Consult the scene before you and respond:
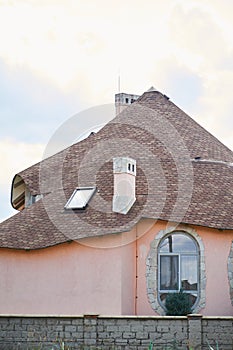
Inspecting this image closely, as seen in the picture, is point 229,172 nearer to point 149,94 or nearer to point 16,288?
point 149,94

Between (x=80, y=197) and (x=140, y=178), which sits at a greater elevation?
(x=140, y=178)

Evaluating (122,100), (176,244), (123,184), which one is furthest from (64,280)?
(122,100)

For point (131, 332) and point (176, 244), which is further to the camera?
point (176, 244)

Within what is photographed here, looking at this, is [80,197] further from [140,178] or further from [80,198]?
[140,178]

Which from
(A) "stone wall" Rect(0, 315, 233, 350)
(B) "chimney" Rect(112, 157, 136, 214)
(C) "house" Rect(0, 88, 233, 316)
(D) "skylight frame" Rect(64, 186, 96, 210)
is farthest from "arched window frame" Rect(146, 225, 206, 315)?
(A) "stone wall" Rect(0, 315, 233, 350)

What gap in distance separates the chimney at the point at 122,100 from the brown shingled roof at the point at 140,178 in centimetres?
218

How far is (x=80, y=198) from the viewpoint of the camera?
23453 millimetres

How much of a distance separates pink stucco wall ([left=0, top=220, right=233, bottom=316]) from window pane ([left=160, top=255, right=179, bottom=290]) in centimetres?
58

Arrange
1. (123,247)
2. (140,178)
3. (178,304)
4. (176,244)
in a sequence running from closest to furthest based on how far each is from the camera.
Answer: (178,304) < (123,247) < (176,244) < (140,178)

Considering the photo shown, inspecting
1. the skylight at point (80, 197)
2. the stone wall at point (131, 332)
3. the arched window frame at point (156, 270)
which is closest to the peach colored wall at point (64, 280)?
the arched window frame at point (156, 270)

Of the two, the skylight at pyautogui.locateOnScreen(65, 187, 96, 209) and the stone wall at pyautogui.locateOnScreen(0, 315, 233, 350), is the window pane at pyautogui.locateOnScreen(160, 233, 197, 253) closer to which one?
the skylight at pyautogui.locateOnScreen(65, 187, 96, 209)

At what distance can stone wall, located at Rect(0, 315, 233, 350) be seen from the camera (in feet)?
55.1

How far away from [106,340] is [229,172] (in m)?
10.4

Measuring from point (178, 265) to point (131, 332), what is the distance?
5267mm
